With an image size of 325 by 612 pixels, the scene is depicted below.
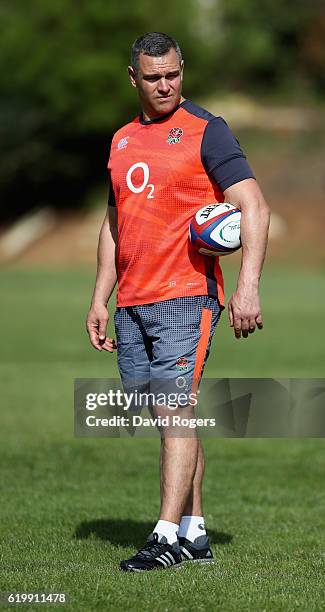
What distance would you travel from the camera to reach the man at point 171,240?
18.7 ft

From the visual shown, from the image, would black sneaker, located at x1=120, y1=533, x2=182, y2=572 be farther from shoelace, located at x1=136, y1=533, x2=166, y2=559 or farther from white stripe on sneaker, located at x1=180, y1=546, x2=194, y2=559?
white stripe on sneaker, located at x1=180, y1=546, x2=194, y2=559

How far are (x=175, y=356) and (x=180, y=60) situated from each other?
1.46m

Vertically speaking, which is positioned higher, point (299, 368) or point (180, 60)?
point (180, 60)

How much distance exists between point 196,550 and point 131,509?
1.71 metres

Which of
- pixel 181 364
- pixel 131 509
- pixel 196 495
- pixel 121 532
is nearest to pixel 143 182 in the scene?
pixel 181 364

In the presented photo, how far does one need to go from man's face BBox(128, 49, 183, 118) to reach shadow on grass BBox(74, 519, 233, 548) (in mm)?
2352

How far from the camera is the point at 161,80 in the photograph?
577cm

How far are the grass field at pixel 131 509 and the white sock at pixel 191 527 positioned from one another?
17 cm

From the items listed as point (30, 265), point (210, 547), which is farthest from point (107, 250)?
point (30, 265)

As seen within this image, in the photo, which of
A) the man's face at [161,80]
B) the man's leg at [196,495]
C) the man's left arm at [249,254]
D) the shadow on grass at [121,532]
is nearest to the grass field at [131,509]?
the shadow on grass at [121,532]

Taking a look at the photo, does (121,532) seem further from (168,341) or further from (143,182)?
(143,182)

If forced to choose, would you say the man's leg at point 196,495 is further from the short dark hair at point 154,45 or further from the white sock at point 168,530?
the short dark hair at point 154,45

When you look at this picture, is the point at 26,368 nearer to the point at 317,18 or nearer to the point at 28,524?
the point at 28,524

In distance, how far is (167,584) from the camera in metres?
5.22
